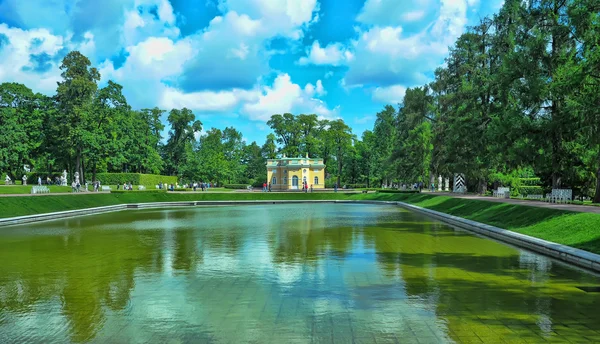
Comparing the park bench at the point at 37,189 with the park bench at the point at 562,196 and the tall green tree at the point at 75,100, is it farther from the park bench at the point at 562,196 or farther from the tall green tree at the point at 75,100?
the park bench at the point at 562,196

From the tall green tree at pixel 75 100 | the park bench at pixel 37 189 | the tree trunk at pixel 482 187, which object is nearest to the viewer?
the park bench at pixel 37 189

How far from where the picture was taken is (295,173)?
75000 millimetres

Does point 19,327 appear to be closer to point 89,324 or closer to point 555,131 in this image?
point 89,324

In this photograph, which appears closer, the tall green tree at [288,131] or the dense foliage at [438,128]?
the dense foliage at [438,128]

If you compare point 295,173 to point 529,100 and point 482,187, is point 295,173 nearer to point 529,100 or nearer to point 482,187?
point 482,187

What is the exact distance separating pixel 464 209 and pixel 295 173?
166ft

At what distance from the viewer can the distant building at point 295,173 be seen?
7481 cm

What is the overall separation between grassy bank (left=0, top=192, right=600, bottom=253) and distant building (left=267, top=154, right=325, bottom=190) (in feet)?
79.5

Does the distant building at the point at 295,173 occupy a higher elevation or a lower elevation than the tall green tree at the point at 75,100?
lower

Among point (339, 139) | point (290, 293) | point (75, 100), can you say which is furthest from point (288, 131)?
point (290, 293)

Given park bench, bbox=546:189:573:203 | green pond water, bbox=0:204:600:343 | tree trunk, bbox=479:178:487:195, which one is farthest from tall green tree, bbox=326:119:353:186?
green pond water, bbox=0:204:600:343

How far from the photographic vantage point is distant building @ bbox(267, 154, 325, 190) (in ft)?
245

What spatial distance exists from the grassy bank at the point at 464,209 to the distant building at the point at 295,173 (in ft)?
79.5

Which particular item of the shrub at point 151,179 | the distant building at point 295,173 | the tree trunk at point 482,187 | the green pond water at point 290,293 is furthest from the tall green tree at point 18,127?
the tree trunk at point 482,187
